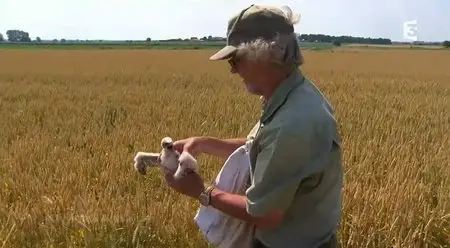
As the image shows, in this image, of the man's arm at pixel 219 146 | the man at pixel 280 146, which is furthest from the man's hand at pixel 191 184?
the man's arm at pixel 219 146

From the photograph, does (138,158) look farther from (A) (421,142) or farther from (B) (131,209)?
(A) (421,142)

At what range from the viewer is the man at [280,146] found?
84.1 inches

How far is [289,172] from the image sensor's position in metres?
2.14

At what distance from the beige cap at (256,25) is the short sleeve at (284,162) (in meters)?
0.34

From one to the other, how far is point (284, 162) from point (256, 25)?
51 centimetres

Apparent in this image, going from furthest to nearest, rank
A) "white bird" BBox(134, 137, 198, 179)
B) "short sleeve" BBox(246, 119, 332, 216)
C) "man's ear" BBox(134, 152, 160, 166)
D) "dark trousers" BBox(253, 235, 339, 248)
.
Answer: "man's ear" BBox(134, 152, 160, 166), "dark trousers" BBox(253, 235, 339, 248), "white bird" BBox(134, 137, 198, 179), "short sleeve" BBox(246, 119, 332, 216)

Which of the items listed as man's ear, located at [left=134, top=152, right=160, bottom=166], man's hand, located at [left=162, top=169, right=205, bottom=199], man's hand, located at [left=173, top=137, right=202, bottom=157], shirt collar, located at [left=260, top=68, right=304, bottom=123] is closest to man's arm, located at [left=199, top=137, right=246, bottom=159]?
man's hand, located at [left=173, top=137, right=202, bottom=157]

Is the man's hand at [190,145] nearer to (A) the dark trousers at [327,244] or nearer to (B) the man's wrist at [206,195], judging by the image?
(B) the man's wrist at [206,195]

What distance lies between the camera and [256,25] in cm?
219

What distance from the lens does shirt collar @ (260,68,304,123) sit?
221 centimetres

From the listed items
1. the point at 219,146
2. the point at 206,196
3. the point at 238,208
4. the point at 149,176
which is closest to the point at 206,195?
the point at 206,196

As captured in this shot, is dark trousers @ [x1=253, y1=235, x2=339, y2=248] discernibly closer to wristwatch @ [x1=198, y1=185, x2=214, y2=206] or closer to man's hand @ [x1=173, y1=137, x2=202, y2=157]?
wristwatch @ [x1=198, y1=185, x2=214, y2=206]

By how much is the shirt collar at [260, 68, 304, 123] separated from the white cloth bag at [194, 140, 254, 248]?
230mm

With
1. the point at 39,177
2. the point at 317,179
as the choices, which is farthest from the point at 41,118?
the point at 317,179
